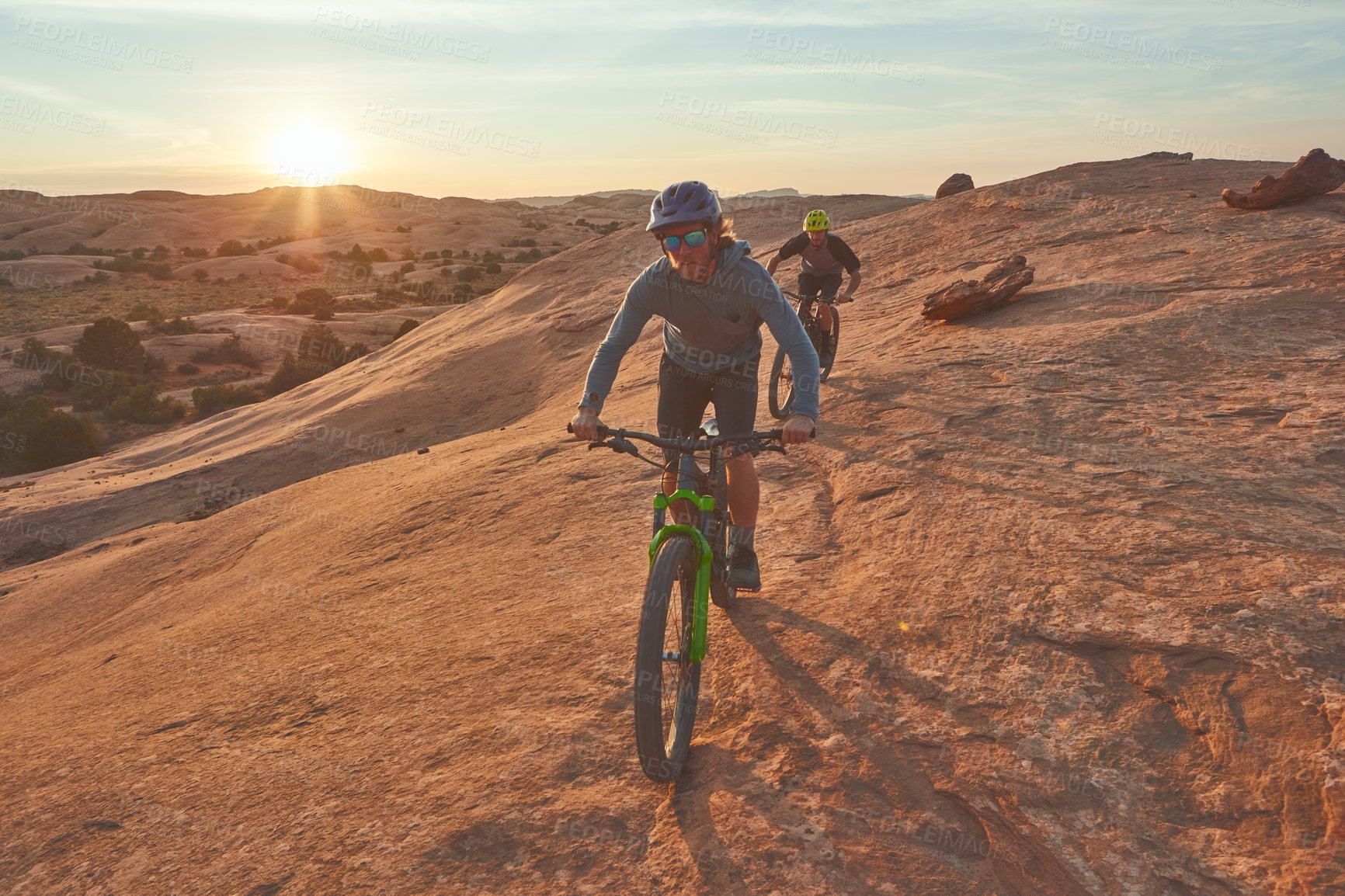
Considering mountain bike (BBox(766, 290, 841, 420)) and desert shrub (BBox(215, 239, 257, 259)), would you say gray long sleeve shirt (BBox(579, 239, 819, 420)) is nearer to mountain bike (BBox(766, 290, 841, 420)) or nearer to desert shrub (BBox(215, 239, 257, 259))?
mountain bike (BBox(766, 290, 841, 420))

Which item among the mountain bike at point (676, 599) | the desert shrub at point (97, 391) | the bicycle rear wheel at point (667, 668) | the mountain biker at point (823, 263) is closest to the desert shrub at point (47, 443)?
the desert shrub at point (97, 391)

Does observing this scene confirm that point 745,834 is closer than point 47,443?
Yes

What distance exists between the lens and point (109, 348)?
2892cm

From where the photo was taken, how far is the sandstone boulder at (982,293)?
10.5 metres

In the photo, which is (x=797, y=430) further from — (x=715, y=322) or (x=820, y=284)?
(x=820, y=284)

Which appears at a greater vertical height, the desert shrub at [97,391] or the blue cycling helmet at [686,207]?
the blue cycling helmet at [686,207]

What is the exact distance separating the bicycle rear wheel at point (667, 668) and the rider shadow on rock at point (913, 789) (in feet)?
0.69

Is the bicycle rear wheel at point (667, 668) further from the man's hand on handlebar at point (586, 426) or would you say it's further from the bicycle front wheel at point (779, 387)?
the bicycle front wheel at point (779, 387)

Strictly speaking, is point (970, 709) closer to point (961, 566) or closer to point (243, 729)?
point (961, 566)

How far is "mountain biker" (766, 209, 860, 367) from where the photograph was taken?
9.39 meters

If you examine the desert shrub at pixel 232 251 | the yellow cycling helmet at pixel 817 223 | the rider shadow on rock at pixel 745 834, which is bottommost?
the rider shadow on rock at pixel 745 834

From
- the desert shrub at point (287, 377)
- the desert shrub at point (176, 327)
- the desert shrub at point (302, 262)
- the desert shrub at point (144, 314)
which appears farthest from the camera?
the desert shrub at point (302, 262)

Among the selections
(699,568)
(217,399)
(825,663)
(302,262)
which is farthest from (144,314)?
(825,663)

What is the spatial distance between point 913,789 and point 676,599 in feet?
4.32
